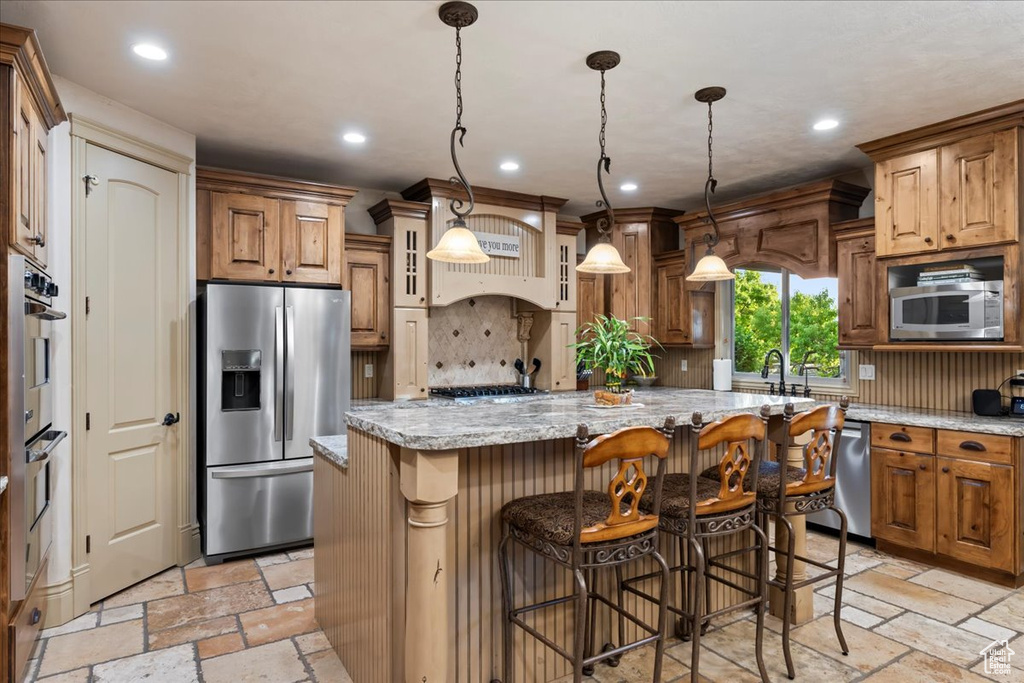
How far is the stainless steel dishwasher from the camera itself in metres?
4.04

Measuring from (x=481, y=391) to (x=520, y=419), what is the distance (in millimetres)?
3012

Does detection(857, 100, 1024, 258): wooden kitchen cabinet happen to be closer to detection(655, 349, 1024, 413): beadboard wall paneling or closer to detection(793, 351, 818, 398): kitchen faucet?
detection(655, 349, 1024, 413): beadboard wall paneling

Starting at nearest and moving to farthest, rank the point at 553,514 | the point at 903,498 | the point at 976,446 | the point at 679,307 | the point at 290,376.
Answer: the point at 553,514 → the point at 976,446 → the point at 903,498 → the point at 290,376 → the point at 679,307

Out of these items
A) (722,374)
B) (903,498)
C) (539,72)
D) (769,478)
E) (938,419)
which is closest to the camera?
(769,478)

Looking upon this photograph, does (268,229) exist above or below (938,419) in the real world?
above

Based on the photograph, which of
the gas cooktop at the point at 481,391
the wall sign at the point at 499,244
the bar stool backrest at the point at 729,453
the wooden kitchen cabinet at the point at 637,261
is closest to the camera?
the bar stool backrest at the point at 729,453

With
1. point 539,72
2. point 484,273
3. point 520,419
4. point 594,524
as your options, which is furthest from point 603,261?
point 484,273

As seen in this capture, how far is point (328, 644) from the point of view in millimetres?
2822

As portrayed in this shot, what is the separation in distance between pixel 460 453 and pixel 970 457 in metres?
3.13

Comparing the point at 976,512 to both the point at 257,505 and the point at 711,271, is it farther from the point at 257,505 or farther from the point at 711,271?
the point at 257,505

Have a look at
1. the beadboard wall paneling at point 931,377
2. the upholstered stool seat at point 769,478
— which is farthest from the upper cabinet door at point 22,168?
the beadboard wall paneling at point 931,377

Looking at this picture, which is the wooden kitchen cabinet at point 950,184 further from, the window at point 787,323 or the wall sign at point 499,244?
the wall sign at point 499,244

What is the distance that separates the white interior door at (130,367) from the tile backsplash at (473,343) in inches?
86.7

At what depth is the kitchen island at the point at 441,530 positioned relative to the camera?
6.42 ft
